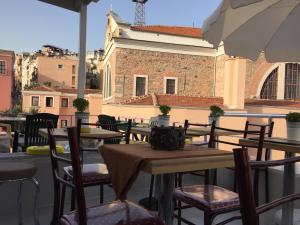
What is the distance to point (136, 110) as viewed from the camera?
16906 mm

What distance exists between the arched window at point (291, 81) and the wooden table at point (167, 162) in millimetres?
19295

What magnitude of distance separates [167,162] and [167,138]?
0.92 ft

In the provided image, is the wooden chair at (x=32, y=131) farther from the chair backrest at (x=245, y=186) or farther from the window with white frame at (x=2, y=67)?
the window with white frame at (x=2, y=67)

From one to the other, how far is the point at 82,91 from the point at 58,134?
4.87 feet

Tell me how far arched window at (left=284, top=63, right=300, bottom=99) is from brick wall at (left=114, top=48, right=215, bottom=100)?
15.0ft

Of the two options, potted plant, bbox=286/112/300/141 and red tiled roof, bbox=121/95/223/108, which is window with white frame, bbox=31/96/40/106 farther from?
potted plant, bbox=286/112/300/141

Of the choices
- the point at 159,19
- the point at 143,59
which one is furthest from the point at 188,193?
the point at 159,19

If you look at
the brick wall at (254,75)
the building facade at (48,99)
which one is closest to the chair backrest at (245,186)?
the brick wall at (254,75)

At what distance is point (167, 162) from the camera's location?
1459 millimetres

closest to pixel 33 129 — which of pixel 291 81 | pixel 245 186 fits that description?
pixel 245 186

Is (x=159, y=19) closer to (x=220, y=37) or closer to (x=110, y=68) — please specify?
(x=110, y=68)

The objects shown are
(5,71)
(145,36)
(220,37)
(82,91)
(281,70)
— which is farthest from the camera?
(5,71)

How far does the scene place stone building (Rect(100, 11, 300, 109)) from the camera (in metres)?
19.8

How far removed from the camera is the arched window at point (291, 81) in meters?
19.5
